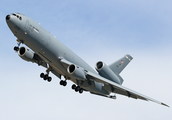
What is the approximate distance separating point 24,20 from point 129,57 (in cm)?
1940

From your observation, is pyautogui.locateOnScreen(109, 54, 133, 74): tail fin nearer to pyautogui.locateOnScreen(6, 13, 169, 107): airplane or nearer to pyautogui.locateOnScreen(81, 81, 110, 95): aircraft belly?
pyautogui.locateOnScreen(6, 13, 169, 107): airplane

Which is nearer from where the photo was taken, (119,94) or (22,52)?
(22,52)

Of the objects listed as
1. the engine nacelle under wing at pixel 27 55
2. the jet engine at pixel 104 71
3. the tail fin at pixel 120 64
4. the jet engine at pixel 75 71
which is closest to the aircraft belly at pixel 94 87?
the jet engine at pixel 104 71

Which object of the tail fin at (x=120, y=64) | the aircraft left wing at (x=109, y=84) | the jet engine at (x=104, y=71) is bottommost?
the aircraft left wing at (x=109, y=84)

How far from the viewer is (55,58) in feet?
87.5

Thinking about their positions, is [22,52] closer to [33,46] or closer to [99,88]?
[33,46]

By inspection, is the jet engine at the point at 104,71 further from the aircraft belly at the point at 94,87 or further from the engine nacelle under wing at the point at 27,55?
the engine nacelle under wing at the point at 27,55

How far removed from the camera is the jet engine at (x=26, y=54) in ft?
90.1

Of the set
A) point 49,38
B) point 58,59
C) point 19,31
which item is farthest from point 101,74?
point 19,31

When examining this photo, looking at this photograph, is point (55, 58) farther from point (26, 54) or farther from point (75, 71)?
point (26, 54)

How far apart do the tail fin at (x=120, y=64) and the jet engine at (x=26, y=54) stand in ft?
40.7

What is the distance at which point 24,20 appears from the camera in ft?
78.2

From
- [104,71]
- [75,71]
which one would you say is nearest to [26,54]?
[75,71]

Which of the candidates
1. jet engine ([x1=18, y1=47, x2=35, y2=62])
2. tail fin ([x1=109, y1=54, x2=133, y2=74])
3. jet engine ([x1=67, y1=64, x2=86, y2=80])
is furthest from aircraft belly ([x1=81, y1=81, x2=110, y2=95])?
jet engine ([x1=18, y1=47, x2=35, y2=62])
